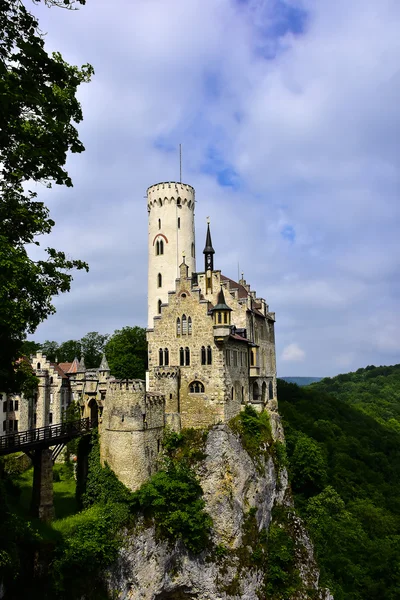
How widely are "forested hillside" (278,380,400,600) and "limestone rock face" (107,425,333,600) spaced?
9841 millimetres

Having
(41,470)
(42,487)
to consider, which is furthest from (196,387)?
(42,487)

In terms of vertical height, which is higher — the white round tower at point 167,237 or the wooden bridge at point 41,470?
the white round tower at point 167,237

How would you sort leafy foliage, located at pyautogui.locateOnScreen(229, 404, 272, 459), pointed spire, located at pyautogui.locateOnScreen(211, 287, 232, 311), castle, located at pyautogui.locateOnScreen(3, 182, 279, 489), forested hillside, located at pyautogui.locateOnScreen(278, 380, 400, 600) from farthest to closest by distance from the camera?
forested hillside, located at pyautogui.locateOnScreen(278, 380, 400, 600), leafy foliage, located at pyautogui.locateOnScreen(229, 404, 272, 459), pointed spire, located at pyautogui.locateOnScreen(211, 287, 232, 311), castle, located at pyautogui.locateOnScreen(3, 182, 279, 489)

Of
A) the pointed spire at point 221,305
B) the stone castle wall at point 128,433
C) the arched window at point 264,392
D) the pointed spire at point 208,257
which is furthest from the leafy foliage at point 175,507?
the pointed spire at point 208,257

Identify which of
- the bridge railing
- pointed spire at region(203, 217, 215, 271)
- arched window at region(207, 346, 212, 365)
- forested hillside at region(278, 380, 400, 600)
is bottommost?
forested hillside at region(278, 380, 400, 600)

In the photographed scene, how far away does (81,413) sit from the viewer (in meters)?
44.5

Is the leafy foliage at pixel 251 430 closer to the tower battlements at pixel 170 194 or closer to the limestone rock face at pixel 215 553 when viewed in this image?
the limestone rock face at pixel 215 553

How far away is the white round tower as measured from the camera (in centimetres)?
4700

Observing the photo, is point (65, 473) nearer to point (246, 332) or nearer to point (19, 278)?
point (246, 332)

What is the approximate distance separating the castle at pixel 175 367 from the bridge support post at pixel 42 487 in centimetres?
434

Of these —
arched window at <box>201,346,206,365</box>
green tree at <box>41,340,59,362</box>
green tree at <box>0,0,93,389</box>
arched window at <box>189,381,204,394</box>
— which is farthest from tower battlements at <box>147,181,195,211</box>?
green tree at <box>41,340,59,362</box>

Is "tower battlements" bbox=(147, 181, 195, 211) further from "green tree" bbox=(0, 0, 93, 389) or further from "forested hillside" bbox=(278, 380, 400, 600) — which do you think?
"forested hillside" bbox=(278, 380, 400, 600)

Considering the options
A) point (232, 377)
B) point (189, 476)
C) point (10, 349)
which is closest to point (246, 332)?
point (232, 377)

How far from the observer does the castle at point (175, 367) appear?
35.4m
